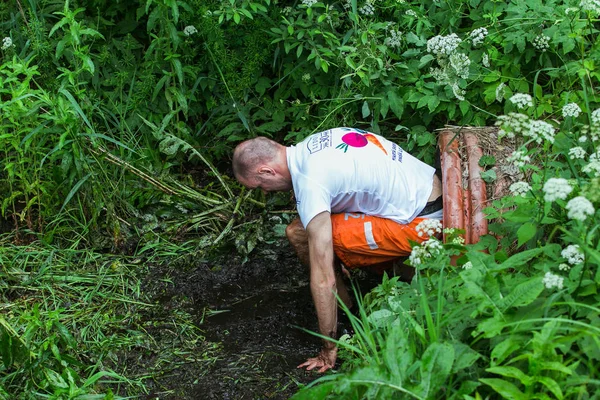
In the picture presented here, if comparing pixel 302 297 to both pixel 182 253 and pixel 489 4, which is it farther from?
pixel 489 4

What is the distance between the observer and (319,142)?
12.8 feet

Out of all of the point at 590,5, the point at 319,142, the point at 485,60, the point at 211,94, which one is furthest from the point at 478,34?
the point at 211,94

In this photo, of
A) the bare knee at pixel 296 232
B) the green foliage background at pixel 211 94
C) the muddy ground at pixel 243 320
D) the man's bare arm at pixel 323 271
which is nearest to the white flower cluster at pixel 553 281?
the green foliage background at pixel 211 94

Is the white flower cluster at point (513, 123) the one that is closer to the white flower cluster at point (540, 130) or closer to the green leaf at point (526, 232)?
the white flower cluster at point (540, 130)

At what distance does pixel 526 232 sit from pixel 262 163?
1.42 metres

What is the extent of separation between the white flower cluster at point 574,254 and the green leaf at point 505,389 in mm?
478

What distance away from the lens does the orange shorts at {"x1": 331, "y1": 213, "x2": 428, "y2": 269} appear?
3939 millimetres

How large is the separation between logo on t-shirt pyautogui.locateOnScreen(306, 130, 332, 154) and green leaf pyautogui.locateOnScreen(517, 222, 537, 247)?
Answer: 120 cm

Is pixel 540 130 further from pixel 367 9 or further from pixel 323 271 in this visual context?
pixel 367 9

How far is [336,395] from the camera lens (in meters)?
2.83

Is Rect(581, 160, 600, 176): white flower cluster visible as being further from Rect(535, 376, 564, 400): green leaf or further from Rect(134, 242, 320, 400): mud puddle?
Rect(134, 242, 320, 400): mud puddle

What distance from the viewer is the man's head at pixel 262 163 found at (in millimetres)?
3842

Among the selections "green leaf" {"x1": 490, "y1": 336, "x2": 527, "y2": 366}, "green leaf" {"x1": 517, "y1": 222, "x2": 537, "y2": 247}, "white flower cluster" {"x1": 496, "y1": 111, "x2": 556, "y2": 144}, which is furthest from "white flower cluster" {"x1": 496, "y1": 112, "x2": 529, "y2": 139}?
"green leaf" {"x1": 490, "y1": 336, "x2": 527, "y2": 366}

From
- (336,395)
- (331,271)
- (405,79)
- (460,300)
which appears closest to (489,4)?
(405,79)
